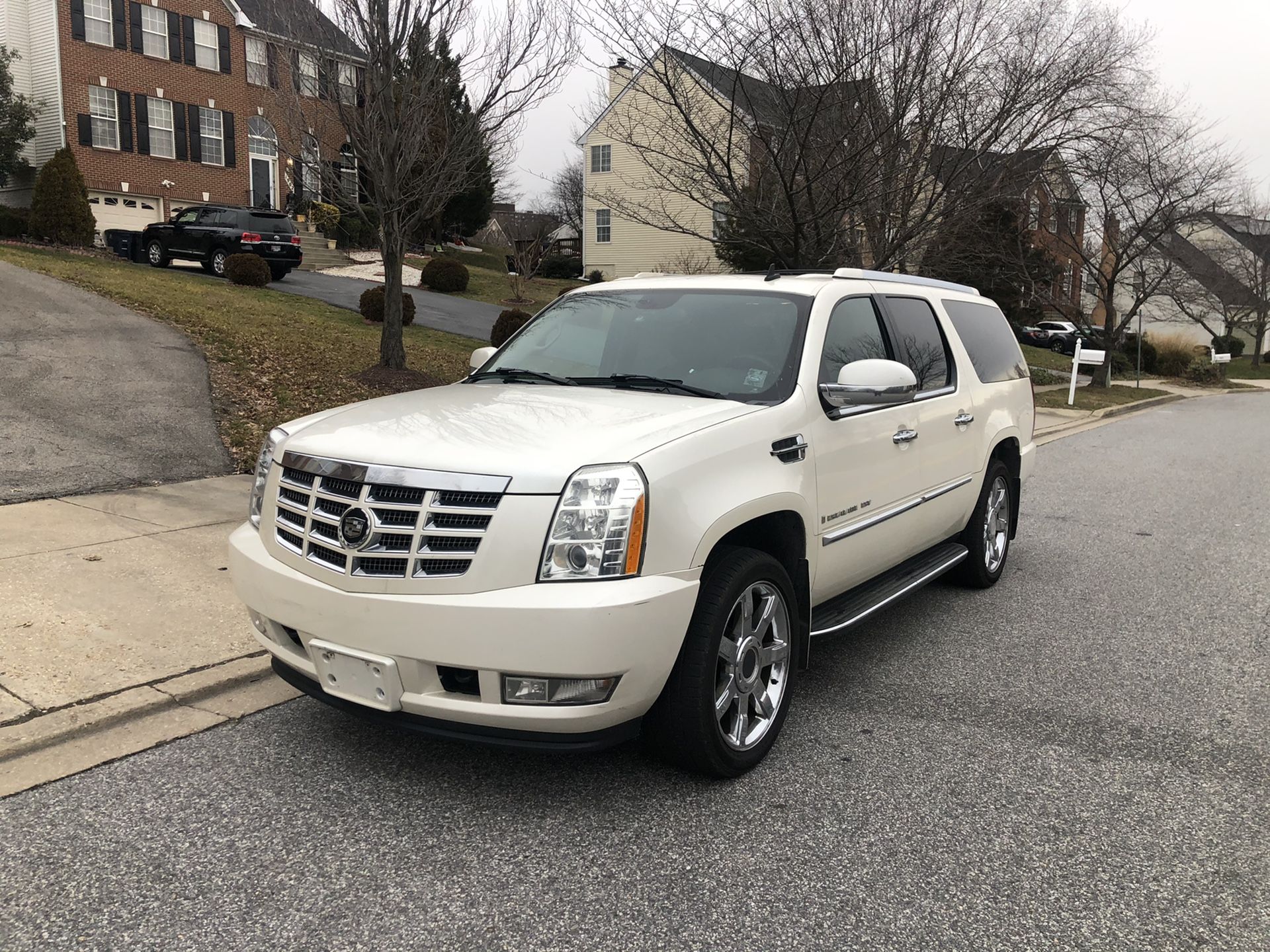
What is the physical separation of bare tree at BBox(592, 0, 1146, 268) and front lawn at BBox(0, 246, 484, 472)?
4.35m

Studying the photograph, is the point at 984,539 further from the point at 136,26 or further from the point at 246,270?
the point at 136,26

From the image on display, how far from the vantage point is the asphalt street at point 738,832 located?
9.12 ft

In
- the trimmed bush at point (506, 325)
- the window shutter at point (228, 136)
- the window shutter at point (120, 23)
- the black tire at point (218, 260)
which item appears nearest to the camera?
the trimmed bush at point (506, 325)

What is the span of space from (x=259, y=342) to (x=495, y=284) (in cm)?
1944

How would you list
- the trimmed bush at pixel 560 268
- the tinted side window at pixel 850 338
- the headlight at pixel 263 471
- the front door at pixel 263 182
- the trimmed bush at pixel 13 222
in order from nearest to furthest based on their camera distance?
the headlight at pixel 263 471 < the tinted side window at pixel 850 338 < the trimmed bush at pixel 13 222 < the front door at pixel 263 182 < the trimmed bush at pixel 560 268

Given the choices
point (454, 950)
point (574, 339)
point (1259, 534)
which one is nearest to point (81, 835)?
point (454, 950)

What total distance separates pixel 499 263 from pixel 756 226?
35.0 m

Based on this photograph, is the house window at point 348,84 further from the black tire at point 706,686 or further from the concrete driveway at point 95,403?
the black tire at point 706,686

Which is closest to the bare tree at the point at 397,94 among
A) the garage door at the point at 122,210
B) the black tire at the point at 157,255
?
the black tire at the point at 157,255

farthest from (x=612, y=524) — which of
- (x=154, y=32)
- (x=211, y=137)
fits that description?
(x=211, y=137)

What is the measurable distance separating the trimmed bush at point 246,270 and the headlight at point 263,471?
18.8 m

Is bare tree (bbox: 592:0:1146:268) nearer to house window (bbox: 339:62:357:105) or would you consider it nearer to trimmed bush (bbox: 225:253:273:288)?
house window (bbox: 339:62:357:105)

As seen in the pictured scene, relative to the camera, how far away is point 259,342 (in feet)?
43.8

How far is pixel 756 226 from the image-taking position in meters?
11.5
